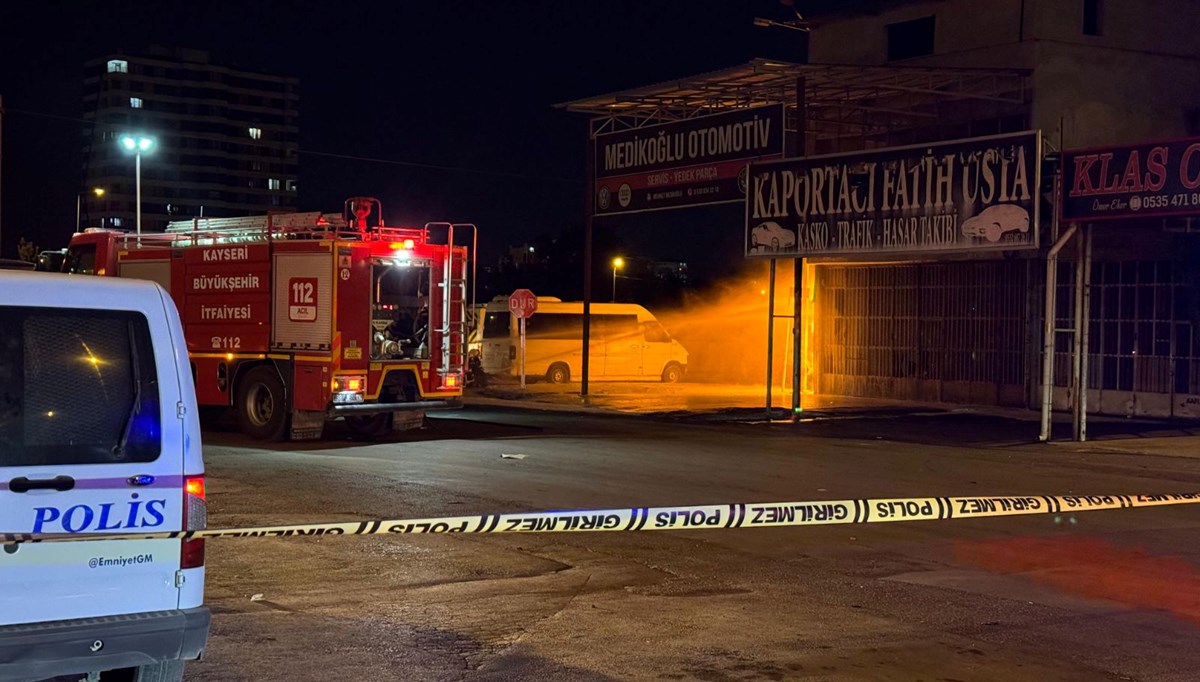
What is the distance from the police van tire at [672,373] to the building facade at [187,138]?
133 metres

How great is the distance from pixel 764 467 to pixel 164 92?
168 m

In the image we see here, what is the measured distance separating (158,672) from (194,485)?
82 cm

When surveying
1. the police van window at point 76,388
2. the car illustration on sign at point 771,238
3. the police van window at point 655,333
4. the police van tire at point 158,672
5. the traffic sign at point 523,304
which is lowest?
the police van tire at point 158,672

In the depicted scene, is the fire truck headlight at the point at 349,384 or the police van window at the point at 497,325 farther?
the police van window at the point at 497,325

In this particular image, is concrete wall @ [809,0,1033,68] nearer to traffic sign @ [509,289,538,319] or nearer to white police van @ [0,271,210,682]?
traffic sign @ [509,289,538,319]

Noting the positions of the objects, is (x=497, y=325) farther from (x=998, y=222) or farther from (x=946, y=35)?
(x=998, y=222)

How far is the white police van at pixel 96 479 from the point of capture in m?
4.84

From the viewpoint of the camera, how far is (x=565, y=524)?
7.40 m

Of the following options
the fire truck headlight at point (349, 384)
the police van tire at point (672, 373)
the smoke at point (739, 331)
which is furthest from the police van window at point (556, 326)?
the fire truck headlight at point (349, 384)

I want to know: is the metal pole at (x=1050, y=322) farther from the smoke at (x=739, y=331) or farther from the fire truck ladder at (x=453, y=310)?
the smoke at (x=739, y=331)

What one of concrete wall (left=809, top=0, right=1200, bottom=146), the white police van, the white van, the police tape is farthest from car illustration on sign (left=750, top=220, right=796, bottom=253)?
the white police van

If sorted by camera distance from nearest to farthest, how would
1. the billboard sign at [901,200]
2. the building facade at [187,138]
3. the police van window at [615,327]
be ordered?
the billboard sign at [901,200] < the police van window at [615,327] < the building facade at [187,138]

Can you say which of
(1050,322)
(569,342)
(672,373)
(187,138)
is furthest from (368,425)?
(187,138)

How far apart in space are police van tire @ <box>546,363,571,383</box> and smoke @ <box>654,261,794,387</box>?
4.92 meters
